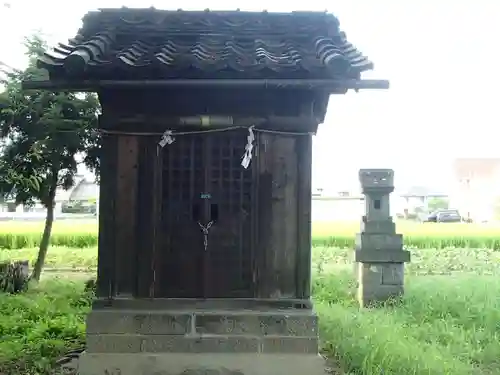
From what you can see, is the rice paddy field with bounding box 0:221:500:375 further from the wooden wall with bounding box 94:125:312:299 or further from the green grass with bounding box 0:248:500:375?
the wooden wall with bounding box 94:125:312:299

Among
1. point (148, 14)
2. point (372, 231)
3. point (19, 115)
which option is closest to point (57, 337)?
point (148, 14)

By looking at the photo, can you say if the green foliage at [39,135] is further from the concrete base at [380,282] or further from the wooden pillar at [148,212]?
the concrete base at [380,282]

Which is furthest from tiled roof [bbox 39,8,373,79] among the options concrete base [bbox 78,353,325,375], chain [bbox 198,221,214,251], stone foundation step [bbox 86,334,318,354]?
concrete base [bbox 78,353,325,375]

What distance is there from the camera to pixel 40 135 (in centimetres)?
1112

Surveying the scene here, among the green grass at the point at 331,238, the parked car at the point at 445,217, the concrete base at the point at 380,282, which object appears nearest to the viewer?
the concrete base at the point at 380,282

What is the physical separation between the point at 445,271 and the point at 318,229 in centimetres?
892

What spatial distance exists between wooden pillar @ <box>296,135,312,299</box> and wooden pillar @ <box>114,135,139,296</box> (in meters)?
1.79

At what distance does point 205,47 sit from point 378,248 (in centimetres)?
682

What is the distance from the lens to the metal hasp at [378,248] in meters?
10.9

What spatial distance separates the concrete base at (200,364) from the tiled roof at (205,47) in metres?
2.94

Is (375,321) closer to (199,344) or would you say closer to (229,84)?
(199,344)

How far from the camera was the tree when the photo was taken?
10.9 m

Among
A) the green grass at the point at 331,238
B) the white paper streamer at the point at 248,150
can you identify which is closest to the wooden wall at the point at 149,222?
the white paper streamer at the point at 248,150

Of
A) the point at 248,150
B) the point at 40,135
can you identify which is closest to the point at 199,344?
the point at 248,150
